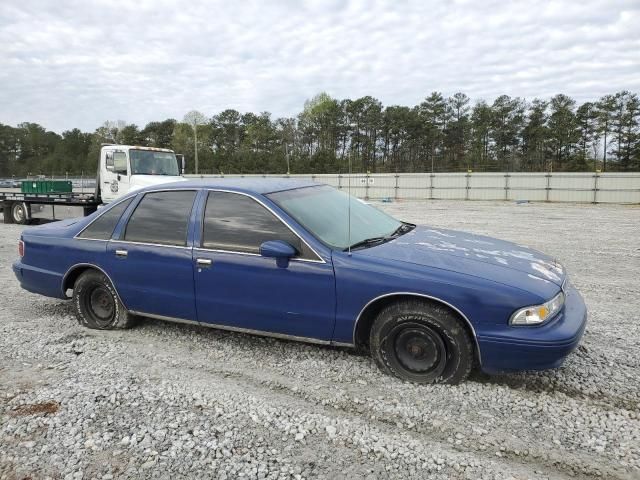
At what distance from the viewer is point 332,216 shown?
13.7 ft

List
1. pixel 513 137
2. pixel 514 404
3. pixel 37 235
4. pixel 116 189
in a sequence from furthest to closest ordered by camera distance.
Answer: pixel 513 137, pixel 116 189, pixel 37 235, pixel 514 404

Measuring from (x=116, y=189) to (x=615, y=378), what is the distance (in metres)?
12.8

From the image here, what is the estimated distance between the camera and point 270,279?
3.74 metres

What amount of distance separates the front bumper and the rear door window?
2.65 metres

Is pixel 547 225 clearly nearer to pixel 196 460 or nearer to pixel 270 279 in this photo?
pixel 270 279

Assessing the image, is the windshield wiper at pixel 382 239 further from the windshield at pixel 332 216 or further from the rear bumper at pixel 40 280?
the rear bumper at pixel 40 280

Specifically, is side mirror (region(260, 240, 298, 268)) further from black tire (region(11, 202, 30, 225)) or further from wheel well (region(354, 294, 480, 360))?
black tire (region(11, 202, 30, 225))

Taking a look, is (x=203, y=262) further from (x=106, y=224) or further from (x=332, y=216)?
(x=106, y=224)

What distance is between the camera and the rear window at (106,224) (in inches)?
181

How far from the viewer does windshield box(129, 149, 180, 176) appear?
12953 mm

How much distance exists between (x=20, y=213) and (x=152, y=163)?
5753mm

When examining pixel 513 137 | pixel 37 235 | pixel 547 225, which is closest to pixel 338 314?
pixel 37 235

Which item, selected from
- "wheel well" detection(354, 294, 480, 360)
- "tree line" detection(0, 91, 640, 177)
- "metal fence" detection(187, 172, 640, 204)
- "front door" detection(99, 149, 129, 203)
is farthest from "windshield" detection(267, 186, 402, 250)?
"tree line" detection(0, 91, 640, 177)

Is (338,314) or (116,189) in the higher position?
(116,189)
